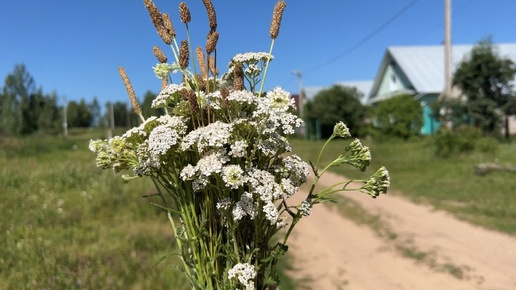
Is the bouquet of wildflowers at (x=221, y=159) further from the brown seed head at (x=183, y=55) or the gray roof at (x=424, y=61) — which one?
the gray roof at (x=424, y=61)

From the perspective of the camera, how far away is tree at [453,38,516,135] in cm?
1658

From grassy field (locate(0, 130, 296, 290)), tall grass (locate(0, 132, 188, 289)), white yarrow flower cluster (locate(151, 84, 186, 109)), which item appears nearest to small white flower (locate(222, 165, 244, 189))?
white yarrow flower cluster (locate(151, 84, 186, 109))

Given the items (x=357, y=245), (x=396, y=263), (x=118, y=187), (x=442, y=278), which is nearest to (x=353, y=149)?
(x=442, y=278)

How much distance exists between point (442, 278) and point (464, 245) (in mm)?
1294

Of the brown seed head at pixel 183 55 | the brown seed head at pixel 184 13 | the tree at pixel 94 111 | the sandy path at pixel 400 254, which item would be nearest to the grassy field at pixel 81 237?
the sandy path at pixel 400 254

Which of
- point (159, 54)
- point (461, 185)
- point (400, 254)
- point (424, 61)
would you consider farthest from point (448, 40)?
point (159, 54)

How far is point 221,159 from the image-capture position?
4.57 feet

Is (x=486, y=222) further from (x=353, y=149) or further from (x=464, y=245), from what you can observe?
(x=353, y=149)

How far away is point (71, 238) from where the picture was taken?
217 inches

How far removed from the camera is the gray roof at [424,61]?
25.8 m

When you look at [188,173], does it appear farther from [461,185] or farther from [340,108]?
[340,108]

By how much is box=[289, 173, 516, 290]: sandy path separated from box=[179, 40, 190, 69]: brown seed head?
3.66 meters

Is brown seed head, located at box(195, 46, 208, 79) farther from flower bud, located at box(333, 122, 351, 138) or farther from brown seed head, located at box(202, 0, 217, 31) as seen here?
flower bud, located at box(333, 122, 351, 138)

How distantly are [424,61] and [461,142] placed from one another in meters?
15.1
